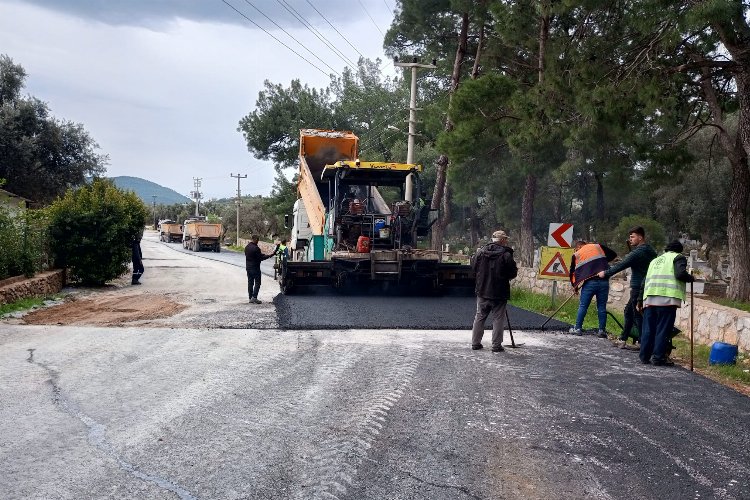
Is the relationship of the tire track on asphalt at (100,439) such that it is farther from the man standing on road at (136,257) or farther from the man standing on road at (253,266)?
the man standing on road at (136,257)

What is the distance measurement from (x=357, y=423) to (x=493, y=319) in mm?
3819

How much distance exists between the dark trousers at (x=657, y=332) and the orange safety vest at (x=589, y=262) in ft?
6.63

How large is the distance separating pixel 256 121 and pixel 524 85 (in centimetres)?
2949

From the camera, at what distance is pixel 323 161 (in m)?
20.3

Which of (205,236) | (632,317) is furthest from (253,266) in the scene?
(205,236)

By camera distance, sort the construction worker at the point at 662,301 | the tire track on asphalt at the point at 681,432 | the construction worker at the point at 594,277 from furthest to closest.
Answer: the construction worker at the point at 594,277
the construction worker at the point at 662,301
the tire track on asphalt at the point at 681,432

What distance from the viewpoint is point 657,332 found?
820 cm

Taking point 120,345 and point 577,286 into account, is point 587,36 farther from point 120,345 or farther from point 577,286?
point 120,345

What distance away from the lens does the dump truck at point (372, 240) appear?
15.5 m

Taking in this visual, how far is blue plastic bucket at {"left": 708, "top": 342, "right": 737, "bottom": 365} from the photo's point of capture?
27.7ft

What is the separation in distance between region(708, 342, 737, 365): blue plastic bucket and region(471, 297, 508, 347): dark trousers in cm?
253

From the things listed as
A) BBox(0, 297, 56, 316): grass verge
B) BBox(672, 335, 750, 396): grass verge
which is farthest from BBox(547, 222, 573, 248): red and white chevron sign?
BBox(0, 297, 56, 316): grass verge

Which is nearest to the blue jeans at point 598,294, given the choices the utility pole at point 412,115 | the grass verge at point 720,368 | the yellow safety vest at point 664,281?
the grass verge at point 720,368

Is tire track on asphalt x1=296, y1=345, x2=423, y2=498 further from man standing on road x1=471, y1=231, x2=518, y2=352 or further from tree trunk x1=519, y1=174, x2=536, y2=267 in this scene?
tree trunk x1=519, y1=174, x2=536, y2=267
